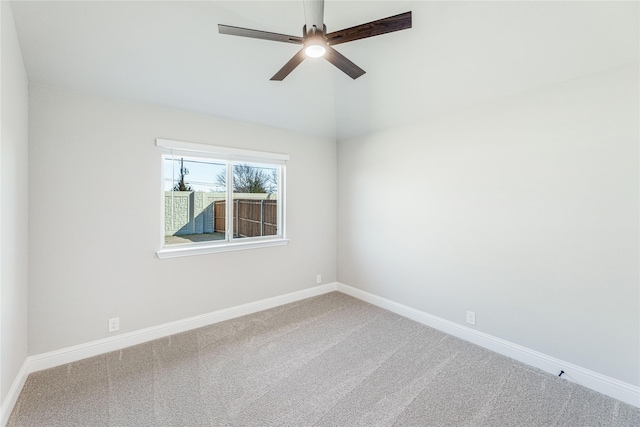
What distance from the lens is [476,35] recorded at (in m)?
2.12

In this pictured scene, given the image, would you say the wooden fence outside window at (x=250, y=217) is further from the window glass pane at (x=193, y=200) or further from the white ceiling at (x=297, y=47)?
Answer: the white ceiling at (x=297, y=47)

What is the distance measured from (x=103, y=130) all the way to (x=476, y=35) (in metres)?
3.20

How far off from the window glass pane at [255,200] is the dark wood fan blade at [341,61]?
1.78 meters

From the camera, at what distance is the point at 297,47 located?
2.58 metres

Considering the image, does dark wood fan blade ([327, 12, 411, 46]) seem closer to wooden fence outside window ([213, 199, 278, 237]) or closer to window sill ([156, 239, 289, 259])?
wooden fence outside window ([213, 199, 278, 237])

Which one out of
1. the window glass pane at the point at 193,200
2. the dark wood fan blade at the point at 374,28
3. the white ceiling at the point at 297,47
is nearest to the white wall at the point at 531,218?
the white ceiling at the point at 297,47

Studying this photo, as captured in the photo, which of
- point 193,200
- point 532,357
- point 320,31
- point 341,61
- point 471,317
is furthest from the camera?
point 193,200

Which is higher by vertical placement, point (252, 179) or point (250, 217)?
point (252, 179)

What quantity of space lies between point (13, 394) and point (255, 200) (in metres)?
2.53

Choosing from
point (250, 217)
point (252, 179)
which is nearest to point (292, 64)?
point (252, 179)

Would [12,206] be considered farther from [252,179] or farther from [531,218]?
[531,218]

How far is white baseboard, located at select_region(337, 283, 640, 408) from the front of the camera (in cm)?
195

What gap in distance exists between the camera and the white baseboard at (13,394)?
5.50ft

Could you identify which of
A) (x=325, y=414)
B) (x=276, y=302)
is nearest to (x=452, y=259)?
(x=325, y=414)
